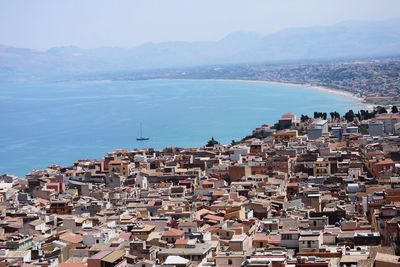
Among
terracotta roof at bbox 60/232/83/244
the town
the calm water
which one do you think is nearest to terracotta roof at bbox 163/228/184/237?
the town

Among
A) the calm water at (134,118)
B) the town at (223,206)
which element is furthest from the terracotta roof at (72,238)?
the calm water at (134,118)

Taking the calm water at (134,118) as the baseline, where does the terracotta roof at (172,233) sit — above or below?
above

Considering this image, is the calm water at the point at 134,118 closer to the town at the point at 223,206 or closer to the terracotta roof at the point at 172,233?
the town at the point at 223,206

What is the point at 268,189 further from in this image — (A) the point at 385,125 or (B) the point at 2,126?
(B) the point at 2,126

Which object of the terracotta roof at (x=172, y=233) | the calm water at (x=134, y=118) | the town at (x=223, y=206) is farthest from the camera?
the calm water at (x=134, y=118)

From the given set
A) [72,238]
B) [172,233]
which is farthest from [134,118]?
[172,233]

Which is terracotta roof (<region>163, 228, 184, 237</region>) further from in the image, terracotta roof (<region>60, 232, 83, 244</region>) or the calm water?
the calm water
